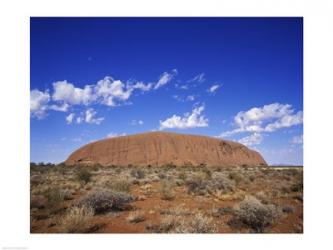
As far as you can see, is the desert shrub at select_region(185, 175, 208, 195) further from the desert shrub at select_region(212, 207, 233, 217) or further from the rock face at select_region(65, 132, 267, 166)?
the rock face at select_region(65, 132, 267, 166)

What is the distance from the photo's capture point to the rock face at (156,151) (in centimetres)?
5288

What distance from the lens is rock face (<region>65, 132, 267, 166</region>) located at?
52875mm

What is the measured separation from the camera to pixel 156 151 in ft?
178

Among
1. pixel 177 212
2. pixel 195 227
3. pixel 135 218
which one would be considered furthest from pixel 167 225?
pixel 177 212

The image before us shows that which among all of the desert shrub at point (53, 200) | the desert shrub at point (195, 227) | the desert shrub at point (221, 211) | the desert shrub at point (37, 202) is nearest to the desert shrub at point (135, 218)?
the desert shrub at point (195, 227)

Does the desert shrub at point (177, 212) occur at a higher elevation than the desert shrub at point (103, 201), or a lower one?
lower

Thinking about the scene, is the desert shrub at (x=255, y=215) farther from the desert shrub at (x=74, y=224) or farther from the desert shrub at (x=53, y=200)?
the desert shrub at (x=53, y=200)

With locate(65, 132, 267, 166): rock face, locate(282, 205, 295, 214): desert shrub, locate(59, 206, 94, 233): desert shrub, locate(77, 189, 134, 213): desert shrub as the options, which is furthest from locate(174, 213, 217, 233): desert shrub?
locate(65, 132, 267, 166): rock face

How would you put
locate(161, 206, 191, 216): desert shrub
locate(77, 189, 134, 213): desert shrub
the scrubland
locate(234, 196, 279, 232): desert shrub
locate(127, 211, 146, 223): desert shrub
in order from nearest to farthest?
1. the scrubland
2. locate(234, 196, 279, 232): desert shrub
3. locate(127, 211, 146, 223): desert shrub
4. locate(161, 206, 191, 216): desert shrub
5. locate(77, 189, 134, 213): desert shrub

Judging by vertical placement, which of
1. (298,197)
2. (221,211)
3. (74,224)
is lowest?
(298,197)

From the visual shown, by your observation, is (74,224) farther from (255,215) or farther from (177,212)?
(255,215)

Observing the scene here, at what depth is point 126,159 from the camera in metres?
52.9

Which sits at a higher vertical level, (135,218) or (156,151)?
(135,218)
